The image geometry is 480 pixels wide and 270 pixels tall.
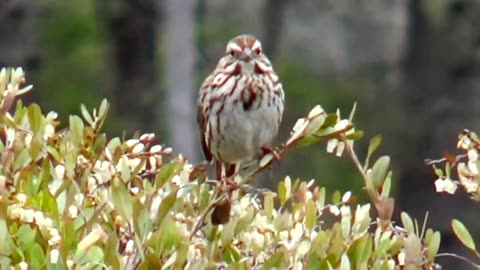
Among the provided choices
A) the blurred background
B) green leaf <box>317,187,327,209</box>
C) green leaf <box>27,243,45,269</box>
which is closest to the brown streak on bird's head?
green leaf <box>317,187,327,209</box>

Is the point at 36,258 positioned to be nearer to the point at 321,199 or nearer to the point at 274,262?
the point at 274,262

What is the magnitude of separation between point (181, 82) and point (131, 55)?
14.6ft

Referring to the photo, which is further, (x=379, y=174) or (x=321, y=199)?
(x=321, y=199)

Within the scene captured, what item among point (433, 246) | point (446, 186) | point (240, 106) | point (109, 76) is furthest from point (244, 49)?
point (109, 76)

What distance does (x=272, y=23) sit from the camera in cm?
1798

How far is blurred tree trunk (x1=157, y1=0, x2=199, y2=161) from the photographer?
1479cm

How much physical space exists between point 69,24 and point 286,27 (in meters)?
3.77

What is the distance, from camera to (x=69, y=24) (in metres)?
18.5

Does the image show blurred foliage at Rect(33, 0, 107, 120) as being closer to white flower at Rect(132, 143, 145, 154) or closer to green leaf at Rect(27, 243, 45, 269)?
white flower at Rect(132, 143, 145, 154)

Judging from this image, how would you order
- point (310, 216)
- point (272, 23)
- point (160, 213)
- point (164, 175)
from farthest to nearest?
1. point (272, 23)
2. point (310, 216)
3. point (164, 175)
4. point (160, 213)

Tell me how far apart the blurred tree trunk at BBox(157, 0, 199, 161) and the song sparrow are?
8.68 metres

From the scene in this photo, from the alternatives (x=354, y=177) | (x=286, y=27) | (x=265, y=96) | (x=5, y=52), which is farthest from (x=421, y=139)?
(x=265, y=96)

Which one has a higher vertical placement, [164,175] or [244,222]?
[164,175]

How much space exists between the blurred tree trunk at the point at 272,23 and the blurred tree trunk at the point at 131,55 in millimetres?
1247
